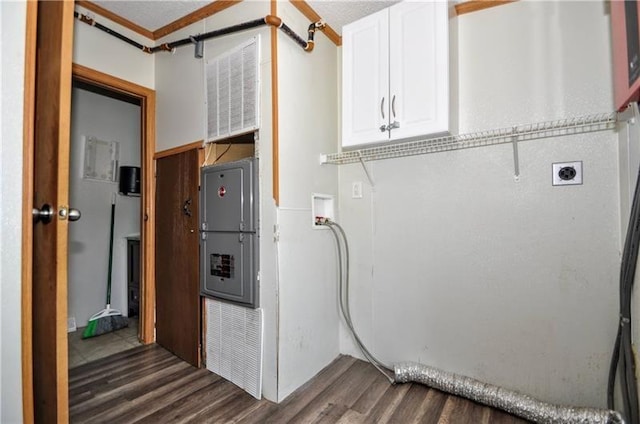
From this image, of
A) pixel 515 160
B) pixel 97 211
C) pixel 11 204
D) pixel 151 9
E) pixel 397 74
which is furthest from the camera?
pixel 97 211

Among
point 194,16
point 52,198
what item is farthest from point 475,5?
point 52,198

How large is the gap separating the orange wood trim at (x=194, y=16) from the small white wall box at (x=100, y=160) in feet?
4.34

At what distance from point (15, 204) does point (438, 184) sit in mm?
2079

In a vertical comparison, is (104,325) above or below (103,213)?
below

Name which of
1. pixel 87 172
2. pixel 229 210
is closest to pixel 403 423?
pixel 229 210

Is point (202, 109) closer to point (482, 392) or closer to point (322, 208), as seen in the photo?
point (322, 208)

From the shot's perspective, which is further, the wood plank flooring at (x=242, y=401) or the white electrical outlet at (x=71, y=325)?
the white electrical outlet at (x=71, y=325)

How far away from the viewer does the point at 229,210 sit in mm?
2070

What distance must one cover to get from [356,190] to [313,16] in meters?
1.29

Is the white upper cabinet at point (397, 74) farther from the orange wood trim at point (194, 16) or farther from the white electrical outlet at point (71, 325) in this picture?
the white electrical outlet at point (71, 325)

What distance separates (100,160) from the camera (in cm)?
323

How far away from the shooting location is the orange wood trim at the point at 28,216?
3.16ft

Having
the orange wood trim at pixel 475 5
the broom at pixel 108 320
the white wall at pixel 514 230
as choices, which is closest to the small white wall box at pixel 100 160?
the broom at pixel 108 320

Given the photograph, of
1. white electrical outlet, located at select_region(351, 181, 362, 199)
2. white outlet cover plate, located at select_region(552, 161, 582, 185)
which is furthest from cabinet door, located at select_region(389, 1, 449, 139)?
white outlet cover plate, located at select_region(552, 161, 582, 185)
